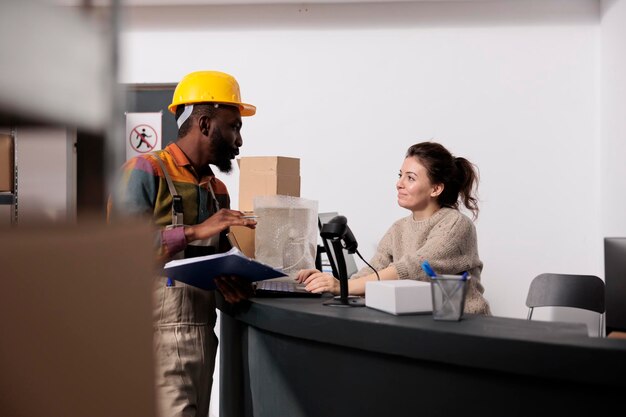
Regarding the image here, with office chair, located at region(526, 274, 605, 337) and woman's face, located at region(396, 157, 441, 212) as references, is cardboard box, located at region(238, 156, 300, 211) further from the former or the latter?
office chair, located at region(526, 274, 605, 337)

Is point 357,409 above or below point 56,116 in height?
below

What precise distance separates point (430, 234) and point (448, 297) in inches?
38.1

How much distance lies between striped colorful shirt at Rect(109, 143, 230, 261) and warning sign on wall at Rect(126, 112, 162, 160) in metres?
2.42

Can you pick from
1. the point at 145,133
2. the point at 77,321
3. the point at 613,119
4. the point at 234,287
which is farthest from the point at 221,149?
the point at 613,119

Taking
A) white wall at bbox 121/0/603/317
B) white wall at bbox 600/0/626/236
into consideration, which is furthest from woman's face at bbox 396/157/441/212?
white wall at bbox 600/0/626/236

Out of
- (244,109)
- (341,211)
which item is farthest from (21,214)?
(341,211)

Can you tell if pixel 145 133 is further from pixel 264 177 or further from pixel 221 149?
pixel 221 149

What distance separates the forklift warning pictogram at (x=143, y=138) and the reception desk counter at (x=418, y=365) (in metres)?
2.93

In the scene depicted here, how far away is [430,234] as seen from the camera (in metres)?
2.42

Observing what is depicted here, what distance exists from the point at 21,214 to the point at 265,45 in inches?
174

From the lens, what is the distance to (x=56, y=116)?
0.49m

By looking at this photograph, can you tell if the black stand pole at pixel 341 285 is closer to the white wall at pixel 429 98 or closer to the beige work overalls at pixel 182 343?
the beige work overalls at pixel 182 343

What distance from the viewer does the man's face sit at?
8.00 feet

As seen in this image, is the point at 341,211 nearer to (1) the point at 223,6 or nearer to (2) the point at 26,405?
(1) the point at 223,6
